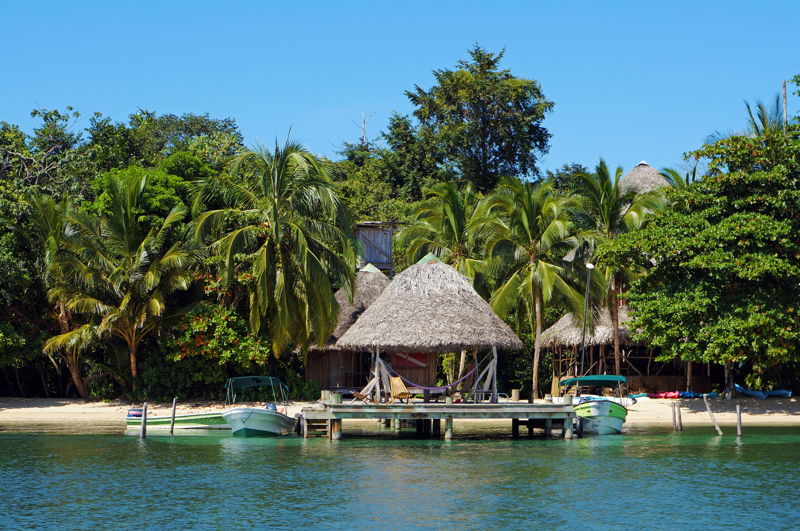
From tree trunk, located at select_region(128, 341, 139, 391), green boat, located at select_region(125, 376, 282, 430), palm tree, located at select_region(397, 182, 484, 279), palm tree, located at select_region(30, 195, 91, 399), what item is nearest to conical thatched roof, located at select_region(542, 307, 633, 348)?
palm tree, located at select_region(397, 182, 484, 279)

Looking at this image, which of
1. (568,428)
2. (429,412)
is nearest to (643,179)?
(568,428)

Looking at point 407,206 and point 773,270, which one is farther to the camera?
point 407,206

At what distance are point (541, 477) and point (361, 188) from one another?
32298 mm

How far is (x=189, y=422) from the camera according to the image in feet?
94.6

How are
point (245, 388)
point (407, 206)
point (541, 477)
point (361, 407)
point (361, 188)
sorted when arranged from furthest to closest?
point (361, 188), point (407, 206), point (245, 388), point (361, 407), point (541, 477)

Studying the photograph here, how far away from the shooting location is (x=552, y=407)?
25.7 meters

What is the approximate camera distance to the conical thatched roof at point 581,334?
36250mm

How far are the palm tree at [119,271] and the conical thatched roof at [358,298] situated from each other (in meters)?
5.95

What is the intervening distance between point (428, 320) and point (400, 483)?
286 inches

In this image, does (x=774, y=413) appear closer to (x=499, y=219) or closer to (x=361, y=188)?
(x=499, y=219)

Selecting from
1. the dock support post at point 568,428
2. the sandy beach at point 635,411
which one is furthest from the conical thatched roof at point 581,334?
the dock support post at point 568,428

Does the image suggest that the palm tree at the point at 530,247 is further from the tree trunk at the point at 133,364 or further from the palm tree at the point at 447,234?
the tree trunk at the point at 133,364

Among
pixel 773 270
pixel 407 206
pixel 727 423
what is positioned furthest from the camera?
pixel 407 206

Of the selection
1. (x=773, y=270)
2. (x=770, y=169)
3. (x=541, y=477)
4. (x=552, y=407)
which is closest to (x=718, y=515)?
(x=541, y=477)
